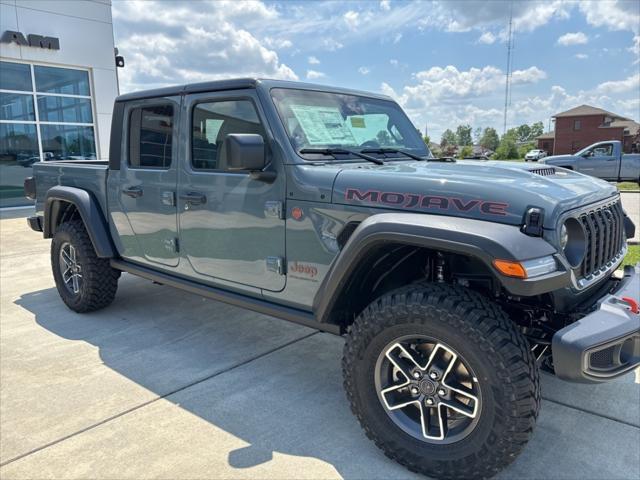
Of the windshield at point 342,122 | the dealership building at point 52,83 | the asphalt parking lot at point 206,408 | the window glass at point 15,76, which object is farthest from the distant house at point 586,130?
the asphalt parking lot at point 206,408

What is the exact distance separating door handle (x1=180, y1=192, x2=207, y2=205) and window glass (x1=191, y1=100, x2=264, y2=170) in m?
0.19

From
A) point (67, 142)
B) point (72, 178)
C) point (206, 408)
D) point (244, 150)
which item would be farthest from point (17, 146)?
point (244, 150)

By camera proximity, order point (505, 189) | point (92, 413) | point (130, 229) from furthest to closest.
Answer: point (130, 229) → point (92, 413) → point (505, 189)

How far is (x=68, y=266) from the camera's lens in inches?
184

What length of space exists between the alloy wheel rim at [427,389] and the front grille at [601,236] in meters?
0.77

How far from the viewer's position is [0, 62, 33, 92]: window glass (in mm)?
11984

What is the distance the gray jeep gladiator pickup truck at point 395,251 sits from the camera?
6.91ft

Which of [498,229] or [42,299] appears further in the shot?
[42,299]

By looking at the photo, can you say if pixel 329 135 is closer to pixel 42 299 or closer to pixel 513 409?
pixel 513 409

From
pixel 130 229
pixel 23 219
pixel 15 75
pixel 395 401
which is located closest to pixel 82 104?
pixel 15 75

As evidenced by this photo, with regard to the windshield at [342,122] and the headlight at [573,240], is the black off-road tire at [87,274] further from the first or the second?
the headlight at [573,240]

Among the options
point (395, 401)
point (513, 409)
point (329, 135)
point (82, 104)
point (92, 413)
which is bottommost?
point (92, 413)

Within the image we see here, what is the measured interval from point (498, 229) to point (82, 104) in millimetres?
14029

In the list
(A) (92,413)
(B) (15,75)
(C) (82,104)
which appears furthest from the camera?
(C) (82,104)
